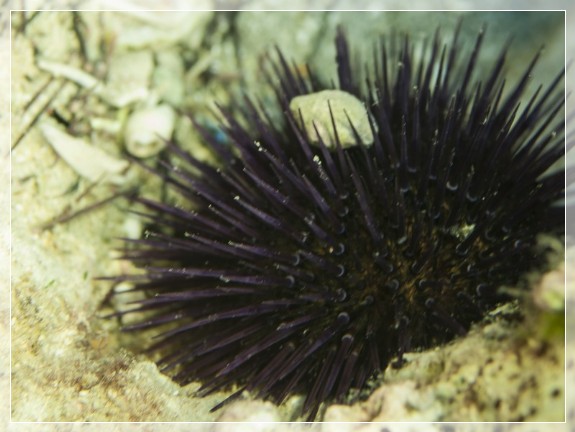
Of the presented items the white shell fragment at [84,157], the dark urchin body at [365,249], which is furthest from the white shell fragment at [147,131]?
the dark urchin body at [365,249]

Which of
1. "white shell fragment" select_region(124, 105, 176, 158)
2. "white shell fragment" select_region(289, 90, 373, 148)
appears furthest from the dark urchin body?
"white shell fragment" select_region(124, 105, 176, 158)

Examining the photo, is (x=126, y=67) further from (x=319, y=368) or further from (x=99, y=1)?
(x=319, y=368)

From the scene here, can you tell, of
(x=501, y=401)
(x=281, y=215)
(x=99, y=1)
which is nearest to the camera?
(x=501, y=401)

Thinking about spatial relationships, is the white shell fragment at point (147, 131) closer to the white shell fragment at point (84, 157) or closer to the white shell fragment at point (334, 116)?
the white shell fragment at point (84, 157)

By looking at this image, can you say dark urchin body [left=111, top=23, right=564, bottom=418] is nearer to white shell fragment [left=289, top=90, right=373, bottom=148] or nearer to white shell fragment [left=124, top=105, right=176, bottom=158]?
white shell fragment [left=289, top=90, right=373, bottom=148]

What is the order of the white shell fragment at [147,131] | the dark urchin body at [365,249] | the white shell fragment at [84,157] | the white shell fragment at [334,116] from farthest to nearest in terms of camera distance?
the white shell fragment at [147,131]
the white shell fragment at [84,157]
the white shell fragment at [334,116]
the dark urchin body at [365,249]

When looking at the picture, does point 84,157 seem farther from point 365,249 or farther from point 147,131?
point 365,249

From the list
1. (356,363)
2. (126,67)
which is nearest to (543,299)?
(356,363)
